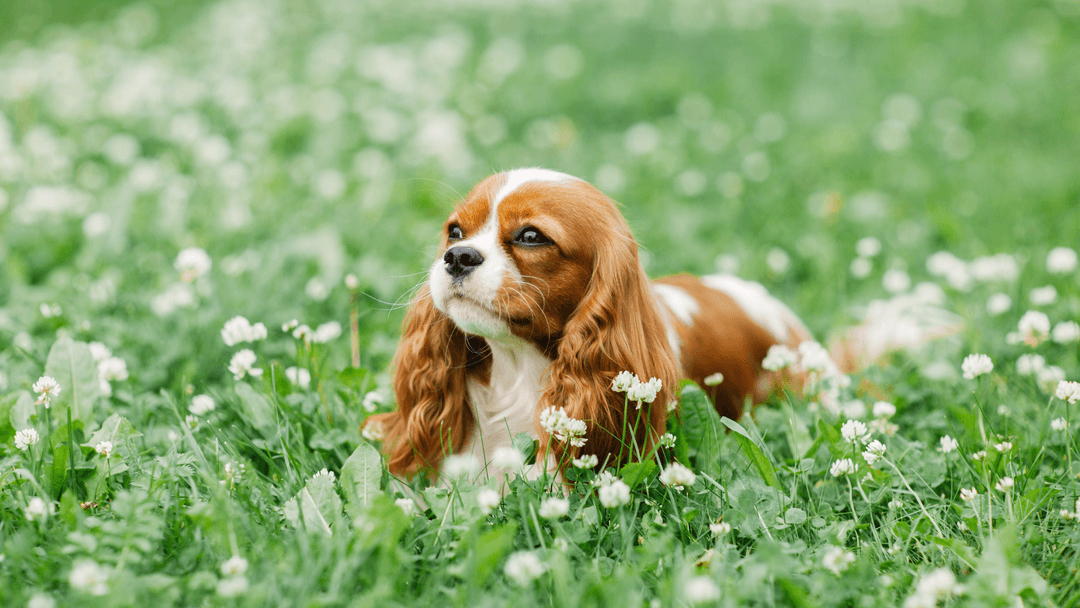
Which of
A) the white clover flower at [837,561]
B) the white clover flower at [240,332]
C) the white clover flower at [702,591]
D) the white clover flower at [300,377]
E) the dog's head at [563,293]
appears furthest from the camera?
the white clover flower at [300,377]

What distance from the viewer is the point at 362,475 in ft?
7.32

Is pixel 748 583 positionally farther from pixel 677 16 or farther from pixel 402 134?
pixel 677 16

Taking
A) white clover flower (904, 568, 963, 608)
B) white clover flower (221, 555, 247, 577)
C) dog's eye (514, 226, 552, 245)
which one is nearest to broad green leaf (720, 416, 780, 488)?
white clover flower (904, 568, 963, 608)

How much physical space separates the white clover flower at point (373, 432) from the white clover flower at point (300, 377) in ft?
1.02

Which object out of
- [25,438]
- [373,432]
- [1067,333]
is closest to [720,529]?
[373,432]

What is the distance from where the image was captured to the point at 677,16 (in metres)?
8.77

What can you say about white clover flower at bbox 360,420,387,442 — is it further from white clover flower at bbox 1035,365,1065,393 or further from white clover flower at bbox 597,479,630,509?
white clover flower at bbox 1035,365,1065,393

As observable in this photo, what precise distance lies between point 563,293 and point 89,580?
4.19 ft

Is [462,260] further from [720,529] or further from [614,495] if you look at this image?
[720,529]

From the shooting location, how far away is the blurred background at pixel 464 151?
3824mm

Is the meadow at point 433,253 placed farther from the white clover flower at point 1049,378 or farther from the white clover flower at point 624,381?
the white clover flower at point 624,381

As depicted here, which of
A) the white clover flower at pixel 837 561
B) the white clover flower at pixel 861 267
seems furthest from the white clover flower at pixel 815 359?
the white clover flower at pixel 861 267

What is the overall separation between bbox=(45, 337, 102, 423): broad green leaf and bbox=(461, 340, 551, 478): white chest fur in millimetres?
1113

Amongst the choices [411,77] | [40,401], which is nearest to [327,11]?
[411,77]
